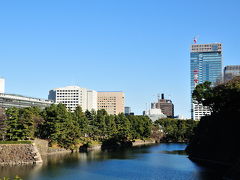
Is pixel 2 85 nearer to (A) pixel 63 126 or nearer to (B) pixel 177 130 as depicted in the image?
(B) pixel 177 130

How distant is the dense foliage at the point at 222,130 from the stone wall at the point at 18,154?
108 ft

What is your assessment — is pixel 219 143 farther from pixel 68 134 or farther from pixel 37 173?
pixel 68 134

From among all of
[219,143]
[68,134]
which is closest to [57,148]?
[68,134]

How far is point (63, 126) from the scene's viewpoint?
8250 centimetres

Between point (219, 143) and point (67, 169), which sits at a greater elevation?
point (219, 143)

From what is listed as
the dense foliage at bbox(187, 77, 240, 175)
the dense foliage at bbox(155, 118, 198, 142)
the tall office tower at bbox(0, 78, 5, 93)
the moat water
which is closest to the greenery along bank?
the moat water

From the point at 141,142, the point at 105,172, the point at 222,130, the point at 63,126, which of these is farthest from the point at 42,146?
the point at 141,142

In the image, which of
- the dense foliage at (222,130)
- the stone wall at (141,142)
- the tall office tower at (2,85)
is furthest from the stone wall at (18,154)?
the tall office tower at (2,85)

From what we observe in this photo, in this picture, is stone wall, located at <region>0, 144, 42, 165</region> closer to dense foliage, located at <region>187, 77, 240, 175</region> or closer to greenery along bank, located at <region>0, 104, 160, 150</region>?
greenery along bank, located at <region>0, 104, 160, 150</region>

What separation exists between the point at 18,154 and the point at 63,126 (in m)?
21.7

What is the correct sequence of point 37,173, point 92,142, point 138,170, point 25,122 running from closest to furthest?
point 37,173, point 138,170, point 25,122, point 92,142

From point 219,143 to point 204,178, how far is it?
18520 mm

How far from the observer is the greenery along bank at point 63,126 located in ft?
221

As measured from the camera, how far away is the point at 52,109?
80500mm
